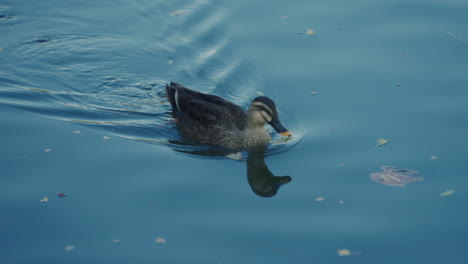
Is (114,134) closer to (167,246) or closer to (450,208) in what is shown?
(167,246)

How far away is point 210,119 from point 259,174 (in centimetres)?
142

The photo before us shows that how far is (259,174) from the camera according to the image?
8.79m

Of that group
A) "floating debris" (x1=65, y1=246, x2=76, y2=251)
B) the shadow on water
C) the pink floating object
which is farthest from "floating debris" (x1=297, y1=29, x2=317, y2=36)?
"floating debris" (x1=65, y1=246, x2=76, y2=251)

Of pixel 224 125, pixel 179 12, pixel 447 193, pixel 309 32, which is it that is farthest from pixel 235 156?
pixel 179 12

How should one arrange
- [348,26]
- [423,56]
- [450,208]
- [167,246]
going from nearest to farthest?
[167,246], [450,208], [423,56], [348,26]

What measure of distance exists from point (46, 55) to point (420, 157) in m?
7.05

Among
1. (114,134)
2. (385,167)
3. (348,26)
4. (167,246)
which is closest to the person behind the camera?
(167,246)

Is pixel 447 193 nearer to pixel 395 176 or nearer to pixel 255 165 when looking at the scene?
pixel 395 176

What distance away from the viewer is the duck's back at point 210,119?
966 centimetres

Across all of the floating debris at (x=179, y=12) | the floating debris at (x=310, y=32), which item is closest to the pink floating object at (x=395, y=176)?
the floating debris at (x=310, y=32)

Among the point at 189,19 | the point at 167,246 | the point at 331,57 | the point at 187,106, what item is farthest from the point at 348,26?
the point at 167,246

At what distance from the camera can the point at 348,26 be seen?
41.4ft

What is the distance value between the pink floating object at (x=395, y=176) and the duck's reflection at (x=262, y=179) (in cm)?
115

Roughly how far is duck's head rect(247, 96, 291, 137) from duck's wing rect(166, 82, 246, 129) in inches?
13.9
